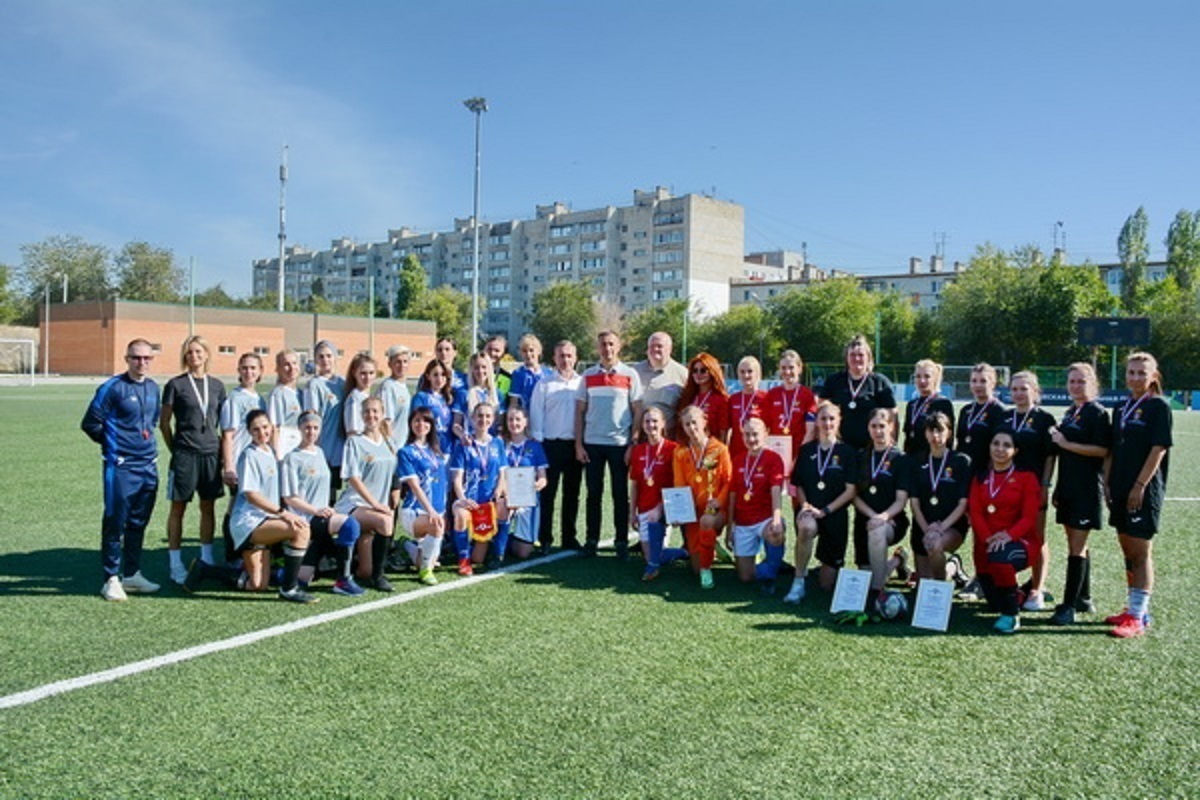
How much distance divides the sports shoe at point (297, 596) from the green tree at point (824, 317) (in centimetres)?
5185

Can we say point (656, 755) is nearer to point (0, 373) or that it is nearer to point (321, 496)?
point (321, 496)

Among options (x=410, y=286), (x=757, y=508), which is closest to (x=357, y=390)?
(x=757, y=508)

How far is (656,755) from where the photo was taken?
3664 mm

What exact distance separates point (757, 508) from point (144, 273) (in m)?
88.6

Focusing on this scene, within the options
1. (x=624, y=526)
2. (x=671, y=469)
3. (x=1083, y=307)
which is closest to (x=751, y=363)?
(x=671, y=469)

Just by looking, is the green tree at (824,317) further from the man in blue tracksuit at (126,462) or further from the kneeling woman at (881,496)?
the man in blue tracksuit at (126,462)

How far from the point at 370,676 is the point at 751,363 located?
12.8 ft

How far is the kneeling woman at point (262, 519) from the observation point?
20.0 ft

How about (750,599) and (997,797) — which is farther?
(750,599)

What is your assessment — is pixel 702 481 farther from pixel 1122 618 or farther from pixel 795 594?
pixel 1122 618

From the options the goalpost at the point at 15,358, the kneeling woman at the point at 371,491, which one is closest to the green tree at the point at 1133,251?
the kneeling woman at the point at 371,491

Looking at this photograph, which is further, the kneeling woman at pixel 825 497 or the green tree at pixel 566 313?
the green tree at pixel 566 313

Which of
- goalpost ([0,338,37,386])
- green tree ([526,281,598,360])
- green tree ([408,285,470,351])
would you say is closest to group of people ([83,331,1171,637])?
goalpost ([0,338,37,386])

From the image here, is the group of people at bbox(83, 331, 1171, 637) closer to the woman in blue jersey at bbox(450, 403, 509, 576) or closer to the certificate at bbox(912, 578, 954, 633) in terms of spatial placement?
the woman in blue jersey at bbox(450, 403, 509, 576)
